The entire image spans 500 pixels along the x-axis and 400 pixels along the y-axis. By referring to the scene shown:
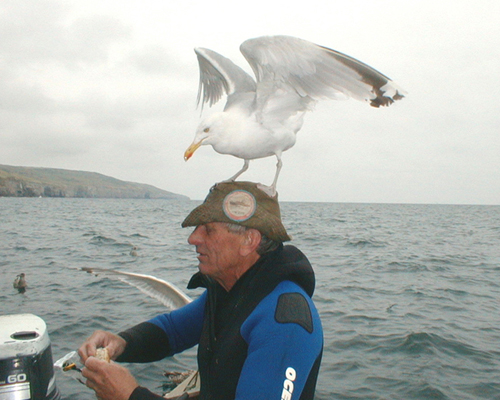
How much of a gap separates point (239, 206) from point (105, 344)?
117 centimetres

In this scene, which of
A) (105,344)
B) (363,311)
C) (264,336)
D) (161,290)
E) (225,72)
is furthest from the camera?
(363,311)

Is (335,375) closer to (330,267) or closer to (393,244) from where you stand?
(330,267)

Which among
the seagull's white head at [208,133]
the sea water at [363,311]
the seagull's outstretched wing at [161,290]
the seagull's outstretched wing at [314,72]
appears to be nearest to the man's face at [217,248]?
the seagull's white head at [208,133]

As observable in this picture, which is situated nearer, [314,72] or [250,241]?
[250,241]

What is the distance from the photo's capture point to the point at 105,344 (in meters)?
2.57

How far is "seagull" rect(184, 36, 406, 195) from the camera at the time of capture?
2.67 meters

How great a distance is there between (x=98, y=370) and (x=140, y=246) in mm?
16158

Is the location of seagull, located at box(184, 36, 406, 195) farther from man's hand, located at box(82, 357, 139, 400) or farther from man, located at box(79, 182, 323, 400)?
man's hand, located at box(82, 357, 139, 400)

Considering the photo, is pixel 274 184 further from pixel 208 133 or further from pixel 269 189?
pixel 208 133

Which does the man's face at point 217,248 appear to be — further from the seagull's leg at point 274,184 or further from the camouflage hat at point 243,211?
the seagull's leg at point 274,184

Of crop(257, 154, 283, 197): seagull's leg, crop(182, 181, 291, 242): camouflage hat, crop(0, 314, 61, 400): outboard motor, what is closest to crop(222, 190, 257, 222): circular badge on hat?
crop(182, 181, 291, 242): camouflage hat

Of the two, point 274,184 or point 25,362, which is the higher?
point 274,184

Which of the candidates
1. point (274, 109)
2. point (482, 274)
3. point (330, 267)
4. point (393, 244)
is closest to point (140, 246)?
point (330, 267)

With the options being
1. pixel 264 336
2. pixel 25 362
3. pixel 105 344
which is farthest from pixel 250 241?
pixel 25 362
